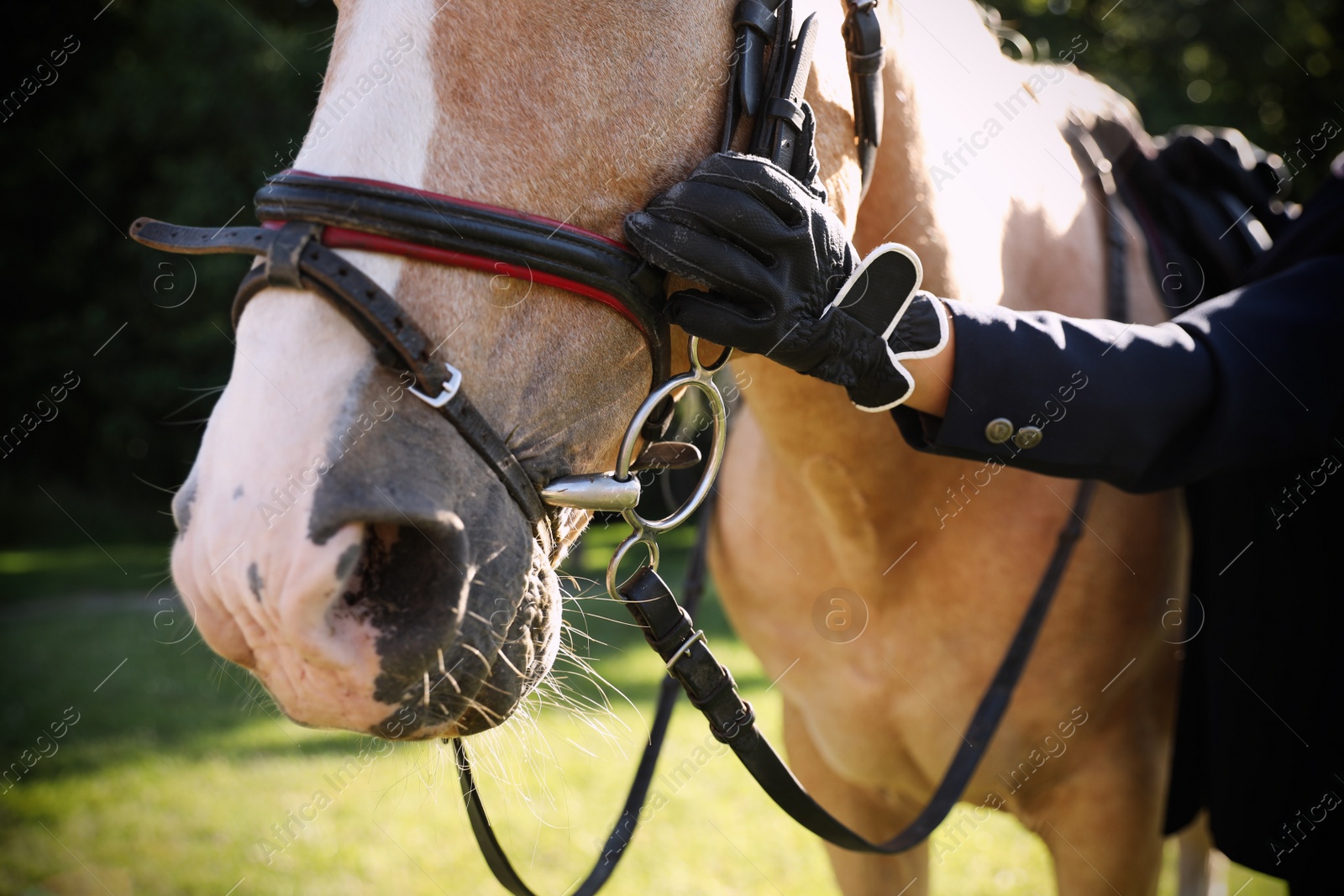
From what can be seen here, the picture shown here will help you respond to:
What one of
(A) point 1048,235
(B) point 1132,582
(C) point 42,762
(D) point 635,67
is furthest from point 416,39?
(C) point 42,762

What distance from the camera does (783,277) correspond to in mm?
1196

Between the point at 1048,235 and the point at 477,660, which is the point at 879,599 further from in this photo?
the point at 477,660

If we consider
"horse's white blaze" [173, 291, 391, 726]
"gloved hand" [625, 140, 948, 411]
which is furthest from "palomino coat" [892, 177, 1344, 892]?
"horse's white blaze" [173, 291, 391, 726]

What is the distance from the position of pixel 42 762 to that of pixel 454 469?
5.58 m

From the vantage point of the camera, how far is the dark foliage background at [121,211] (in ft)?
40.2

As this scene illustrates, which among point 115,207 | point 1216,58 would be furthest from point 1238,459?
point 1216,58

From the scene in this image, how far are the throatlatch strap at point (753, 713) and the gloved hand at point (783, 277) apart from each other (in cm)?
39

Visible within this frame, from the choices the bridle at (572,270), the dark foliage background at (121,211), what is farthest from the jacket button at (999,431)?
the dark foliage background at (121,211)

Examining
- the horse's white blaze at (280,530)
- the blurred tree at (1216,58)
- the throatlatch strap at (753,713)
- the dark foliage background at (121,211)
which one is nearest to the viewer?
the horse's white blaze at (280,530)

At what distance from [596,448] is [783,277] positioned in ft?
1.11

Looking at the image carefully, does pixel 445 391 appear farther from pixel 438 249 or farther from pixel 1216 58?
pixel 1216 58

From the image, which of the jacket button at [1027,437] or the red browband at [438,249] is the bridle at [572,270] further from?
the jacket button at [1027,437]

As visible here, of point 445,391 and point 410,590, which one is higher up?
point 445,391

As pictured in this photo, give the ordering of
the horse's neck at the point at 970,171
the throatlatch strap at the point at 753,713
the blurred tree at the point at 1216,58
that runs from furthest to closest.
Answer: the blurred tree at the point at 1216,58 < the horse's neck at the point at 970,171 < the throatlatch strap at the point at 753,713
